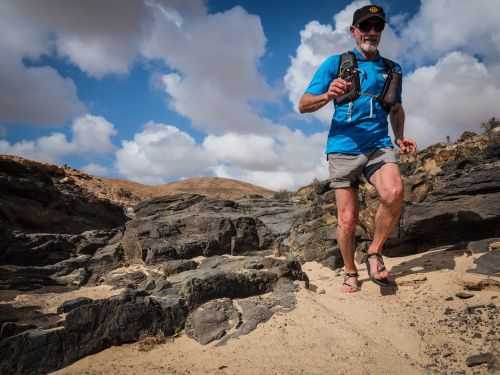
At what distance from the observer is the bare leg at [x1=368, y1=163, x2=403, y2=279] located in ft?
9.76

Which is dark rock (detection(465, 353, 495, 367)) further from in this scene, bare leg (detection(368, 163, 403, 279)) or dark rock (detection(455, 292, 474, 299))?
bare leg (detection(368, 163, 403, 279))

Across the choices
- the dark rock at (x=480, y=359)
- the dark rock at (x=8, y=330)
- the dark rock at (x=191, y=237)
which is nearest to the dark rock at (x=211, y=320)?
the dark rock at (x=8, y=330)

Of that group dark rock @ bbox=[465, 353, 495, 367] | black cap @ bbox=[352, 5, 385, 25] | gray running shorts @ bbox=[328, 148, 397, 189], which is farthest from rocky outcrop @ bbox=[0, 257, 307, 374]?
black cap @ bbox=[352, 5, 385, 25]

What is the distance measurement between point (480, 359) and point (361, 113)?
6.61 ft

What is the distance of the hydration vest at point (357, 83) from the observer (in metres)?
3.10

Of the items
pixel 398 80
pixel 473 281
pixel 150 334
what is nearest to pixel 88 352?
pixel 150 334

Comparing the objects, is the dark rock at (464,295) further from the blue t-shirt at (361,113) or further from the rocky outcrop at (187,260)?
the blue t-shirt at (361,113)

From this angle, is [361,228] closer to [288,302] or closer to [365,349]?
[288,302]

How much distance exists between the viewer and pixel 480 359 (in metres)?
2.01

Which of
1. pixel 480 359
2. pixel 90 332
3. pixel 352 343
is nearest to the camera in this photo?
pixel 480 359

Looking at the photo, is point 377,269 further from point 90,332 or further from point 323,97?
point 90,332

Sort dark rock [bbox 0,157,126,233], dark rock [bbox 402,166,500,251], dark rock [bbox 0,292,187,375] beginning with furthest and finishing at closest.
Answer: dark rock [bbox 0,157,126,233] → dark rock [bbox 402,166,500,251] → dark rock [bbox 0,292,187,375]

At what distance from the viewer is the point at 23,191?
11.0 m

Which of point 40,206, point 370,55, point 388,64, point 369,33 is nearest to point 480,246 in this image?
point 388,64
